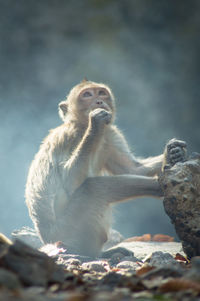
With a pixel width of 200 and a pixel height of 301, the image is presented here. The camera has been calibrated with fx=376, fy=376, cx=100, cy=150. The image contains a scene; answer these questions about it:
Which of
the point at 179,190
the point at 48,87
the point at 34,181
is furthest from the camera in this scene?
the point at 48,87

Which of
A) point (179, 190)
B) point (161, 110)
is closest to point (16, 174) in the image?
point (161, 110)

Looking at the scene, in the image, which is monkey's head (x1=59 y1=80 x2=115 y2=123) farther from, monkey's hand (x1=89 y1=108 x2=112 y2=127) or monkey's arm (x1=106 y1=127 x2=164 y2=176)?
monkey's hand (x1=89 y1=108 x2=112 y2=127)

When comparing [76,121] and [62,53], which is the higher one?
[62,53]

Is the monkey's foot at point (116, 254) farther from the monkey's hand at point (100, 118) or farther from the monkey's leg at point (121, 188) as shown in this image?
the monkey's hand at point (100, 118)

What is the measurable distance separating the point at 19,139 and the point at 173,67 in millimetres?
2884

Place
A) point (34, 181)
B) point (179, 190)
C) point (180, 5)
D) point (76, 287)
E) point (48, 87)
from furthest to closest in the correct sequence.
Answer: point (48, 87), point (180, 5), point (34, 181), point (179, 190), point (76, 287)

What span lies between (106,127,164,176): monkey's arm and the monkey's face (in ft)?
1.17

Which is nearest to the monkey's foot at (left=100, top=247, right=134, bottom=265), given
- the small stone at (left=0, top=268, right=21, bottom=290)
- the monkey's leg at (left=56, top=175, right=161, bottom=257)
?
the monkey's leg at (left=56, top=175, right=161, bottom=257)

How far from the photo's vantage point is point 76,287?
106cm

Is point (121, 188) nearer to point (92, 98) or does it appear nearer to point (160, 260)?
point (160, 260)

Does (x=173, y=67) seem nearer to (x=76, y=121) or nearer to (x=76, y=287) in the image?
(x=76, y=121)

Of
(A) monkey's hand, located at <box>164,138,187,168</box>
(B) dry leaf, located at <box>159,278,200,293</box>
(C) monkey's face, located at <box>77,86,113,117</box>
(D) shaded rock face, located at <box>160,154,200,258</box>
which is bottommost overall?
(B) dry leaf, located at <box>159,278,200,293</box>

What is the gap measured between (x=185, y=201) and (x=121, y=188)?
2.94ft

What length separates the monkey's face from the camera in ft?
10.9
